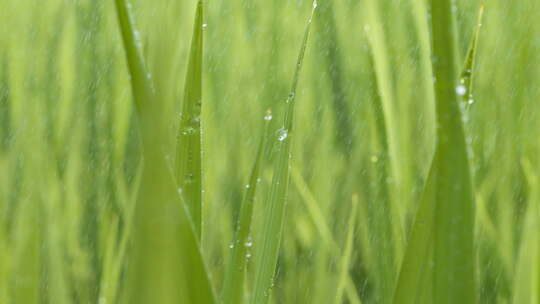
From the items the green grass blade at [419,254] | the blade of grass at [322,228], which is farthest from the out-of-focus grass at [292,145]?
A: the green grass blade at [419,254]

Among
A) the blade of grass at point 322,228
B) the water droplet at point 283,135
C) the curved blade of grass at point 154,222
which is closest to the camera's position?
the curved blade of grass at point 154,222

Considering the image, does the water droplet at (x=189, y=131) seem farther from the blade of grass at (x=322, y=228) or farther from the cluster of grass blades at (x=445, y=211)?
the blade of grass at (x=322, y=228)

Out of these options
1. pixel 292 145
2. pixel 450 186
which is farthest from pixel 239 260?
pixel 292 145

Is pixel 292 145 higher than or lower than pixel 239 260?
higher

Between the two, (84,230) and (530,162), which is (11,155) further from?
(530,162)

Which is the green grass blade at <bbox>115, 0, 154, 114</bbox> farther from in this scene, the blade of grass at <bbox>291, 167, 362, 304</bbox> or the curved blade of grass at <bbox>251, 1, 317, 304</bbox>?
the blade of grass at <bbox>291, 167, 362, 304</bbox>

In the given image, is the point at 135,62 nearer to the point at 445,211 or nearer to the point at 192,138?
the point at 192,138
